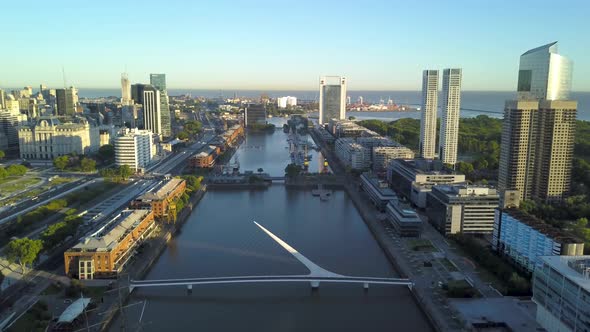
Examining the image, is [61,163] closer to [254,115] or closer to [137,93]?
[137,93]

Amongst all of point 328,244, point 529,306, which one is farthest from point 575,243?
point 328,244

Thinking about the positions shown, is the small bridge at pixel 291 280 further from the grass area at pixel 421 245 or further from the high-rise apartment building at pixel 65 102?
the high-rise apartment building at pixel 65 102

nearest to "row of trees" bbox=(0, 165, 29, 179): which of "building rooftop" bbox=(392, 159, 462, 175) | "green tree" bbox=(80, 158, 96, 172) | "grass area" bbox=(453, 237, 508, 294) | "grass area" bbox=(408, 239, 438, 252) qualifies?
"green tree" bbox=(80, 158, 96, 172)

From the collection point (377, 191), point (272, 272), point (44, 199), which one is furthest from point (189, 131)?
point (272, 272)

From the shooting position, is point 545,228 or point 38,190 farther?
point 38,190

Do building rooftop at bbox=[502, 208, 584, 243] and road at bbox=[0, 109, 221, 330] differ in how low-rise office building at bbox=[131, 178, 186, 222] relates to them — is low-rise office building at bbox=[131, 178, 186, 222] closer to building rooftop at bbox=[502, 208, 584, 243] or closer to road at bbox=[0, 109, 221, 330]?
road at bbox=[0, 109, 221, 330]

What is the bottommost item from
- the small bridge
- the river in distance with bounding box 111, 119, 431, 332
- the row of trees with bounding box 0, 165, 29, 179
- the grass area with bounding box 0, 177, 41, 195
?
the river in distance with bounding box 111, 119, 431, 332

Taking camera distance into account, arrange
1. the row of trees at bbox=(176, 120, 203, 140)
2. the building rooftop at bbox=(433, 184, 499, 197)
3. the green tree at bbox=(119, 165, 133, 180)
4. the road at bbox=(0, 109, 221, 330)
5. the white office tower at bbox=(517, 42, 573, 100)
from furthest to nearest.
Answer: the row of trees at bbox=(176, 120, 203, 140) < the green tree at bbox=(119, 165, 133, 180) < the white office tower at bbox=(517, 42, 573, 100) < the building rooftop at bbox=(433, 184, 499, 197) < the road at bbox=(0, 109, 221, 330)
